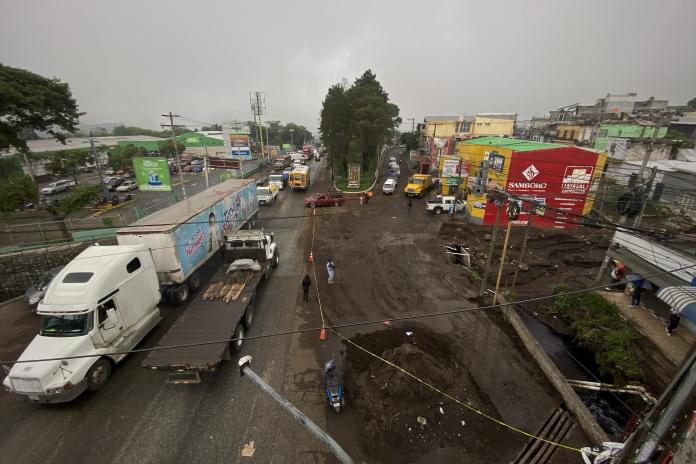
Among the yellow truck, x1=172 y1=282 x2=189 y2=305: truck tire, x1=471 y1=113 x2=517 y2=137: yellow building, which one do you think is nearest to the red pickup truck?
the yellow truck

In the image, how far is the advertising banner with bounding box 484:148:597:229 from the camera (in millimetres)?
23328

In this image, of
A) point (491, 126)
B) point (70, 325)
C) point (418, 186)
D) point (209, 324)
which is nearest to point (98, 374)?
point (70, 325)

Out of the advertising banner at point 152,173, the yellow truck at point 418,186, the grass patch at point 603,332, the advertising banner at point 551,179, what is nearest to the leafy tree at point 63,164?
the advertising banner at point 152,173

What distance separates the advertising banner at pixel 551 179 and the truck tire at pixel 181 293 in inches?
911

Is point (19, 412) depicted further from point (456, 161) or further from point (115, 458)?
point (456, 161)

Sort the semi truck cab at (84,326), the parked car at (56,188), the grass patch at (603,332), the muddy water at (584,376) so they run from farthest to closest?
the parked car at (56,188) < the grass patch at (603,332) < the muddy water at (584,376) < the semi truck cab at (84,326)

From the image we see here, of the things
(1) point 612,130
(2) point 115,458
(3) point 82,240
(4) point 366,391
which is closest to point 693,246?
(4) point 366,391

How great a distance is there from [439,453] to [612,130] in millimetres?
66752

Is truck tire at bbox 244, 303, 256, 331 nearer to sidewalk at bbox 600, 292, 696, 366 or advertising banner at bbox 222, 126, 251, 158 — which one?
sidewalk at bbox 600, 292, 696, 366

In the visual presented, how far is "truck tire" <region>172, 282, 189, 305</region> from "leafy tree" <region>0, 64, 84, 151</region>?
2054cm

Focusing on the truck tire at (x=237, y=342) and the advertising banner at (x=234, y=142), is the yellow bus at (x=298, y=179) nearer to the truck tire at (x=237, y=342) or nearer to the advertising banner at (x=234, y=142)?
the advertising banner at (x=234, y=142)

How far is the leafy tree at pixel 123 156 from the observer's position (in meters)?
44.1

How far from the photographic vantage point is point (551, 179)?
24062 millimetres

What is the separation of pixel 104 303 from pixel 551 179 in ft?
96.4
